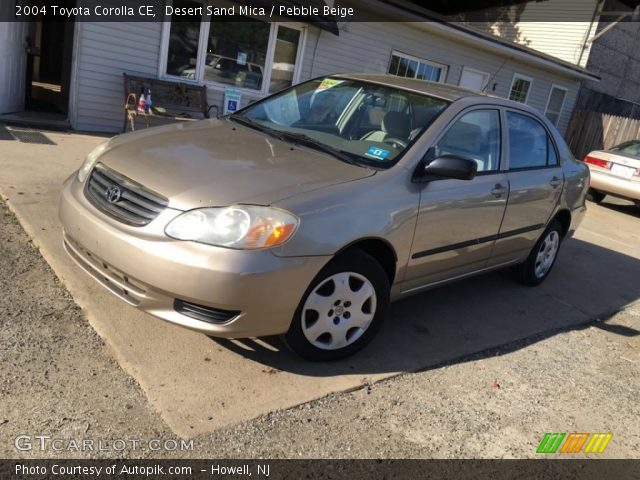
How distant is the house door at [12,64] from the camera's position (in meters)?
8.35

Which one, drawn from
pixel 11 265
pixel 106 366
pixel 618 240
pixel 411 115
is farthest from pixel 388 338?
pixel 618 240

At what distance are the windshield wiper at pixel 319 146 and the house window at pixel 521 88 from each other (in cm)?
1331

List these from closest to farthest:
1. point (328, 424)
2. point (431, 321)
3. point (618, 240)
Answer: point (328, 424) < point (431, 321) < point (618, 240)

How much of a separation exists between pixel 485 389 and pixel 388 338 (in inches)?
27.9

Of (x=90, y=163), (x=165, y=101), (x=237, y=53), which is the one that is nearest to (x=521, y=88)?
(x=237, y=53)

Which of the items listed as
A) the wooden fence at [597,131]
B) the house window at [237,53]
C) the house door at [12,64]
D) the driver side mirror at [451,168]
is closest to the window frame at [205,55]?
the house window at [237,53]

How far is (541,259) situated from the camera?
17.6 ft

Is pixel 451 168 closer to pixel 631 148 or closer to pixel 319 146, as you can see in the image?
pixel 319 146

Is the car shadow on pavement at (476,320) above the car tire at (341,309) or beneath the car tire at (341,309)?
beneath

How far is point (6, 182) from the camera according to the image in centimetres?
539

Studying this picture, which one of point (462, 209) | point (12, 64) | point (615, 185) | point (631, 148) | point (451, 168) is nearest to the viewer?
point (451, 168)

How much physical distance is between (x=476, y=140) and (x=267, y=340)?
2082mm

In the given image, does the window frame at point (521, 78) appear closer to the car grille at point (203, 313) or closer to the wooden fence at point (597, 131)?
the wooden fence at point (597, 131)

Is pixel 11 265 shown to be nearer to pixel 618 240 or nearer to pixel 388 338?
pixel 388 338
